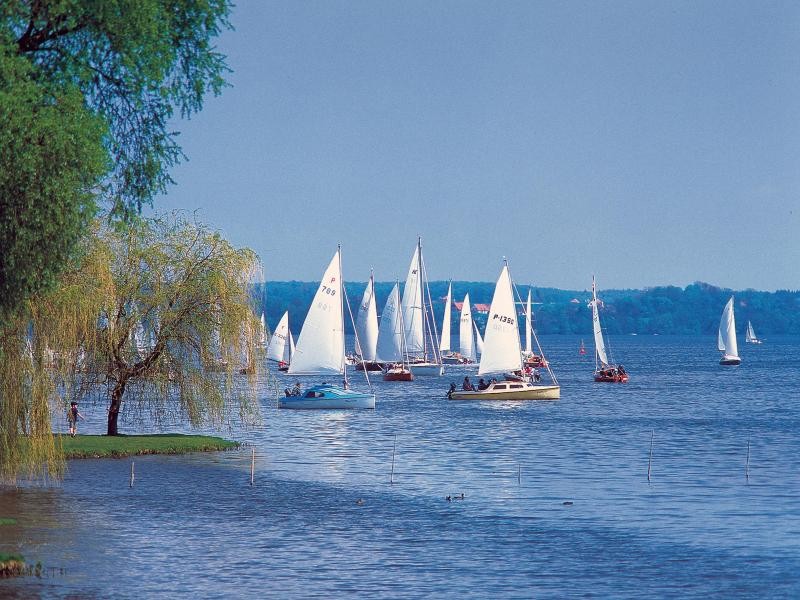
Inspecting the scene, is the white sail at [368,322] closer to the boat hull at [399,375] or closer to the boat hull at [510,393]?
the boat hull at [399,375]

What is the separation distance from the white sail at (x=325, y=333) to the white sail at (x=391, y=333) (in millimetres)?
34373

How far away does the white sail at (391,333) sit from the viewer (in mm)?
137250

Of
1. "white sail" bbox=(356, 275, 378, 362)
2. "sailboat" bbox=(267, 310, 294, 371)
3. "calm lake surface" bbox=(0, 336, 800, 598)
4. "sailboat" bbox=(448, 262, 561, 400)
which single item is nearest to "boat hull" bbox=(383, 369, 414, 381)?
"white sail" bbox=(356, 275, 378, 362)

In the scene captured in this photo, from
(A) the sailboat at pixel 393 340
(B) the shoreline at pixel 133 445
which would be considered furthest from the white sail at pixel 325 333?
(B) the shoreline at pixel 133 445

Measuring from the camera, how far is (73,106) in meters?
24.2

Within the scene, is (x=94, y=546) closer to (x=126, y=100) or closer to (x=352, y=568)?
(x=352, y=568)

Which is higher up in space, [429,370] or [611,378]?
[429,370]

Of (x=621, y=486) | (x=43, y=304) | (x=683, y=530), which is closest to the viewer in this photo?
(x=43, y=304)

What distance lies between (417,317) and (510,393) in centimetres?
3439

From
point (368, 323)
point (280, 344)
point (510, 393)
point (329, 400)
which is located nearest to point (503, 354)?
point (510, 393)

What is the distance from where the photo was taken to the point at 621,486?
49.8 m

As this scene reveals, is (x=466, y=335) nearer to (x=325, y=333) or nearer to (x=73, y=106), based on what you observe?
(x=325, y=333)

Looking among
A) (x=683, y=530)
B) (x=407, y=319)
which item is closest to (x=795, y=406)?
(x=407, y=319)

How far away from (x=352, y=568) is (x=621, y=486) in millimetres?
20634
